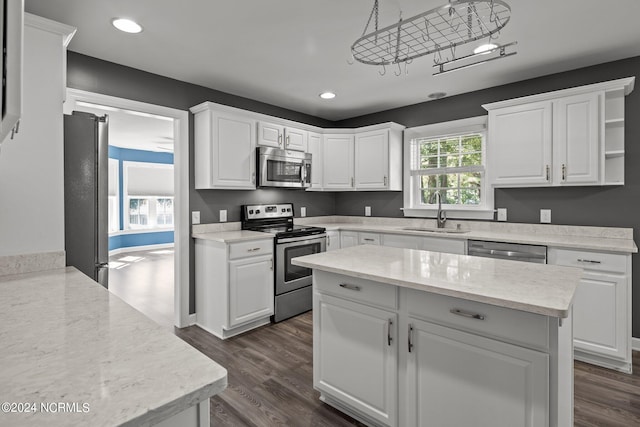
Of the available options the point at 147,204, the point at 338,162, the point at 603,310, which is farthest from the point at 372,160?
the point at 147,204

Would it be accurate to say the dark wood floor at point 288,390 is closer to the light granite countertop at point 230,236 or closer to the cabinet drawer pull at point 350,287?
the cabinet drawer pull at point 350,287

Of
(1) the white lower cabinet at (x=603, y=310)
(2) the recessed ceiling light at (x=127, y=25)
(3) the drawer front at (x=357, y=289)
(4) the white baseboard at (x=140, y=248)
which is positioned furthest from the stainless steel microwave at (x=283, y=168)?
(4) the white baseboard at (x=140, y=248)

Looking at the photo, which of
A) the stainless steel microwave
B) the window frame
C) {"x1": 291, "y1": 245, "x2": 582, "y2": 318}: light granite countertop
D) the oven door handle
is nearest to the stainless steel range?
the oven door handle

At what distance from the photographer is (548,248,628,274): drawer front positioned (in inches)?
96.7

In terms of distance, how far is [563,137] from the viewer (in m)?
2.92

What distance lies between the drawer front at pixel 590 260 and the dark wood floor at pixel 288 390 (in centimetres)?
78

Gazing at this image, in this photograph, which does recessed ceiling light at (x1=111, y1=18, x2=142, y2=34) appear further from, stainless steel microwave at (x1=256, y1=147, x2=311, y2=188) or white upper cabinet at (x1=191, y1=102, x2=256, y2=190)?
stainless steel microwave at (x1=256, y1=147, x2=311, y2=188)

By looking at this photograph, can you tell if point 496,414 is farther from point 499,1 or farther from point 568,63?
point 568,63

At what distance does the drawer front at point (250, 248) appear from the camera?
3091mm

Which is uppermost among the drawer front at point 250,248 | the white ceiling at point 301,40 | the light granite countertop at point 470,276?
the white ceiling at point 301,40

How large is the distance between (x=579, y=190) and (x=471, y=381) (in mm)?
2600

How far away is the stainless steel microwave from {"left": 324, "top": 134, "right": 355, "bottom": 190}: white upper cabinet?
38 centimetres

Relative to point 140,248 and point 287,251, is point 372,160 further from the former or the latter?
point 140,248

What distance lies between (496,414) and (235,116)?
321 centimetres
